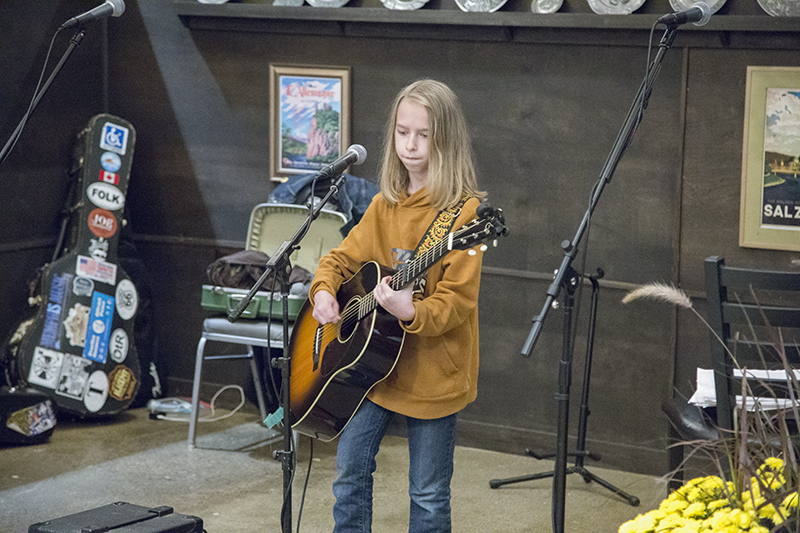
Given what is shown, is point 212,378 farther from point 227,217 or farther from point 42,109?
point 42,109

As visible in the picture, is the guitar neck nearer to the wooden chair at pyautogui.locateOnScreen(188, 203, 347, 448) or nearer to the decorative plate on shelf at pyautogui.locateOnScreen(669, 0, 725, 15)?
the wooden chair at pyautogui.locateOnScreen(188, 203, 347, 448)

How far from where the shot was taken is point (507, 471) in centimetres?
382

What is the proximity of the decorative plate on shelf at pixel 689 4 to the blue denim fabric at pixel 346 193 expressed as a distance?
4.65ft

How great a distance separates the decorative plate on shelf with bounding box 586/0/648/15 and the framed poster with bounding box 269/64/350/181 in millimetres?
1125

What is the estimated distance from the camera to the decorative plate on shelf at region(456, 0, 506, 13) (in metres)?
3.84

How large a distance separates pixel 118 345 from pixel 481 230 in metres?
2.80

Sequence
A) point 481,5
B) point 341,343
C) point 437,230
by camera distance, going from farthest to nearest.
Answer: point 481,5
point 341,343
point 437,230

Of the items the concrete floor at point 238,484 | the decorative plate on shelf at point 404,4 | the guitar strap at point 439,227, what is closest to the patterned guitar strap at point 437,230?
the guitar strap at point 439,227

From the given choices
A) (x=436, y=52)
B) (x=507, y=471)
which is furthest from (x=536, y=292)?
(x=436, y=52)

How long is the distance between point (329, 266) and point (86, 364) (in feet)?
7.18

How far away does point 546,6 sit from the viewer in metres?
3.75

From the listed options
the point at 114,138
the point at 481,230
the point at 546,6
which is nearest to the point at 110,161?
the point at 114,138

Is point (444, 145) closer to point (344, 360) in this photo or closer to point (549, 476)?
point (344, 360)

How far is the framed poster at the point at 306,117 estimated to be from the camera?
13.8 ft
